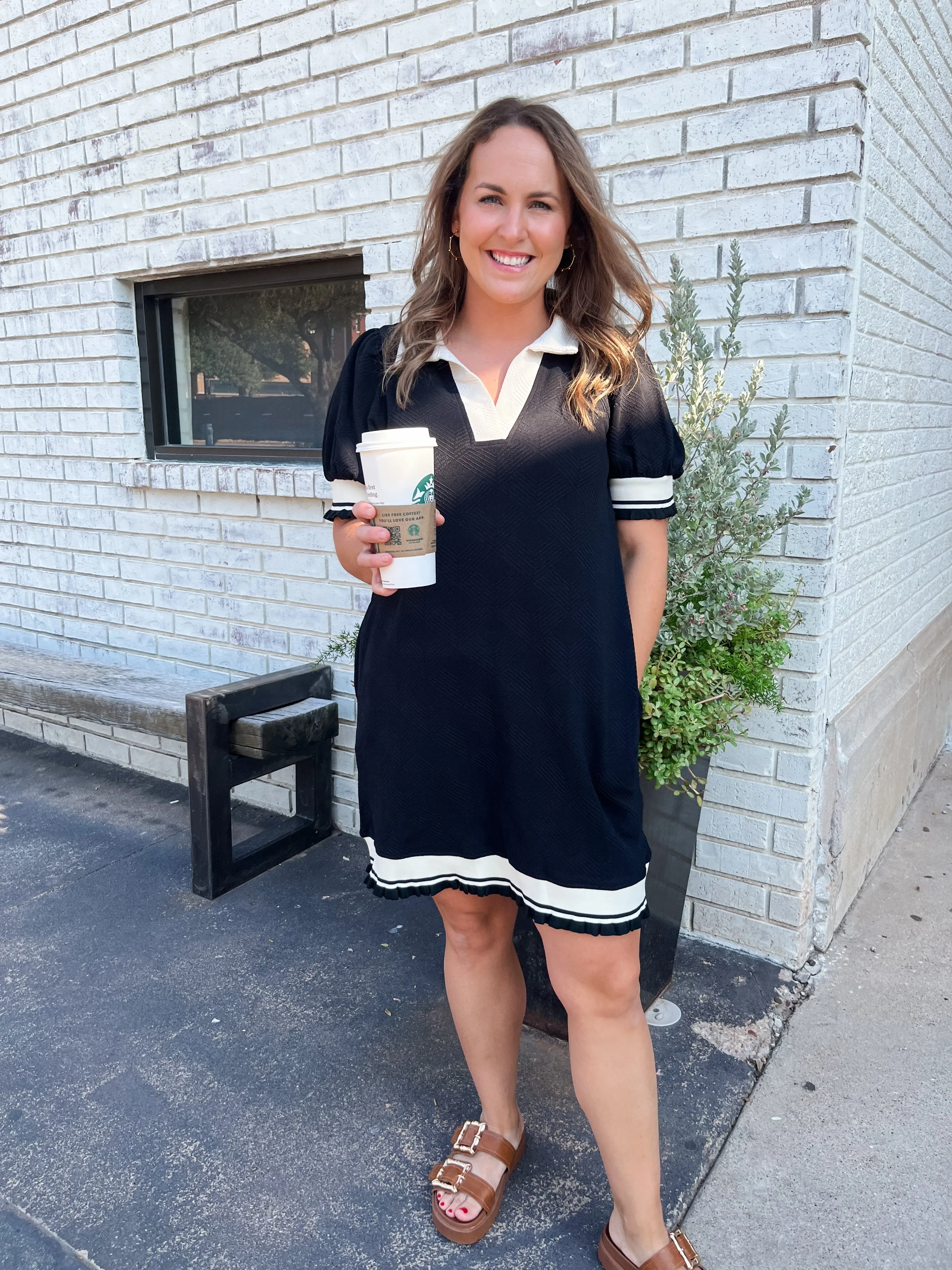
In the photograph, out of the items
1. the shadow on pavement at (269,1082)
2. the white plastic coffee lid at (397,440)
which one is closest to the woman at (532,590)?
the white plastic coffee lid at (397,440)

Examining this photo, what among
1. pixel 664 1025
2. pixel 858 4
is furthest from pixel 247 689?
pixel 858 4

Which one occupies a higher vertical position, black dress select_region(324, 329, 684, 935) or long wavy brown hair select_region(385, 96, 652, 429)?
long wavy brown hair select_region(385, 96, 652, 429)

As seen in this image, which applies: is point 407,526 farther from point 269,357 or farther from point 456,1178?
point 269,357

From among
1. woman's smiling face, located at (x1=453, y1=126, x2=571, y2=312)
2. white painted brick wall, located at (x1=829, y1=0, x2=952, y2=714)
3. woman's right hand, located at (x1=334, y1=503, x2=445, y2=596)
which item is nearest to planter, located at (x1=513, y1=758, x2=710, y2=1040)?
white painted brick wall, located at (x1=829, y1=0, x2=952, y2=714)

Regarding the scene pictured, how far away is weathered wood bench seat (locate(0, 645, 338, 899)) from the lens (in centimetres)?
318

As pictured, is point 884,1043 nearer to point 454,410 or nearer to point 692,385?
point 692,385

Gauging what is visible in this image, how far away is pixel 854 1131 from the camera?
2154mm

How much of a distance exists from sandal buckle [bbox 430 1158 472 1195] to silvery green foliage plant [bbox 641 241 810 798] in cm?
94

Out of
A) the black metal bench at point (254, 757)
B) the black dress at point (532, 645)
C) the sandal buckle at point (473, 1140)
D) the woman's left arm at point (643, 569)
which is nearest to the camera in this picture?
the black dress at point (532, 645)

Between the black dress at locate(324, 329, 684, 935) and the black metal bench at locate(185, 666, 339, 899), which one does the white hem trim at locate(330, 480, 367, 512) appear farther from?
the black metal bench at locate(185, 666, 339, 899)

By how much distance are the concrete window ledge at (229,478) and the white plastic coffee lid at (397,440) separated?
6.13 ft

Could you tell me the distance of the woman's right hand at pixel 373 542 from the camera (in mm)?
1495

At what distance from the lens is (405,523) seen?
4.91 feet

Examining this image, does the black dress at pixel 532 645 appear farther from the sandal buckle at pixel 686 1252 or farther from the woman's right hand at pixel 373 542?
the sandal buckle at pixel 686 1252
